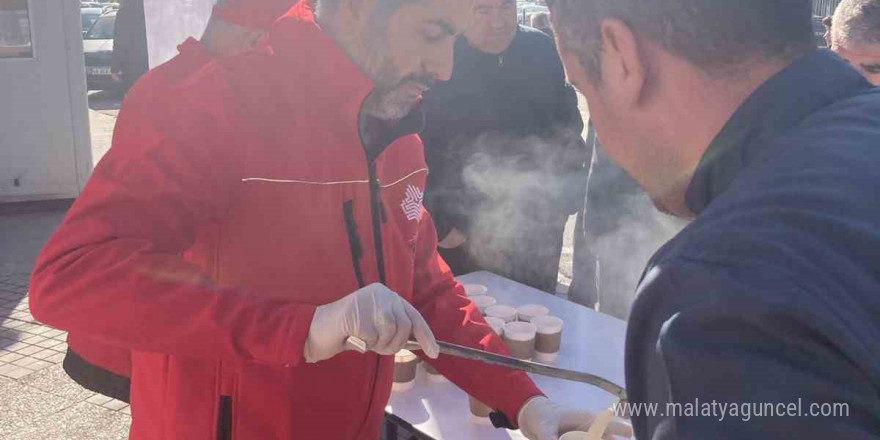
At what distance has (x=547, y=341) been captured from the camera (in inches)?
110

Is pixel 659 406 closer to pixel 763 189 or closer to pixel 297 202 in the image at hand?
pixel 763 189

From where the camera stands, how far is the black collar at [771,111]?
0.90m

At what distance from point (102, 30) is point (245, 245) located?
16.5 m

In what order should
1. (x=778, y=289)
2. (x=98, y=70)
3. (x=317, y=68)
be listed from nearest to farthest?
(x=778, y=289) → (x=317, y=68) → (x=98, y=70)

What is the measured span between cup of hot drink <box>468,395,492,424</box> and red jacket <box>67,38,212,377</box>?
0.96 m

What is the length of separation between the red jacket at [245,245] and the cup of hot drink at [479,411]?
0.41m

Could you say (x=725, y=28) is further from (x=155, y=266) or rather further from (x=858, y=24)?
(x=858, y=24)

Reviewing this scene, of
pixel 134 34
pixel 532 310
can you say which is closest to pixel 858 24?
pixel 532 310

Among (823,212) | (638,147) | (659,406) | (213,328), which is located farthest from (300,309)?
(823,212)

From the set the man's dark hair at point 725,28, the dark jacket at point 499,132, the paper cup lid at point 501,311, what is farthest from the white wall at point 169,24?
the man's dark hair at point 725,28

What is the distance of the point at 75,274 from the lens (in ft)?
4.82

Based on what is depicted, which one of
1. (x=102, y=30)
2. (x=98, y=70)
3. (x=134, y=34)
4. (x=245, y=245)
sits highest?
(x=245, y=245)

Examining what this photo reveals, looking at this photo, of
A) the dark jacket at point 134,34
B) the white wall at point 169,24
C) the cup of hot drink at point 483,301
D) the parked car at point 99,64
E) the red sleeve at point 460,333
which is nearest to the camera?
the red sleeve at point 460,333

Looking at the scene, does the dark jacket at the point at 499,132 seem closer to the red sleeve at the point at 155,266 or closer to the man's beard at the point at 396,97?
the man's beard at the point at 396,97
